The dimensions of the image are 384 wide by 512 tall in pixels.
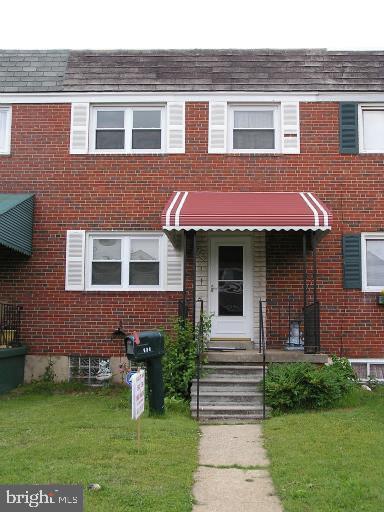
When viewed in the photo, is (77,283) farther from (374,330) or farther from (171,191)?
(374,330)

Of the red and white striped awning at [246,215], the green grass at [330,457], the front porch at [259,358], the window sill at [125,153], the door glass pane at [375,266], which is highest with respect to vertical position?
the window sill at [125,153]

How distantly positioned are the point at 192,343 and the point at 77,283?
127 inches

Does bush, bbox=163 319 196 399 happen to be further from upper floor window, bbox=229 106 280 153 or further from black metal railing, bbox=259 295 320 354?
upper floor window, bbox=229 106 280 153

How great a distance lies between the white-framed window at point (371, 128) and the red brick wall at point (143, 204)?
26cm

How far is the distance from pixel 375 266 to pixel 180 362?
15.3 ft

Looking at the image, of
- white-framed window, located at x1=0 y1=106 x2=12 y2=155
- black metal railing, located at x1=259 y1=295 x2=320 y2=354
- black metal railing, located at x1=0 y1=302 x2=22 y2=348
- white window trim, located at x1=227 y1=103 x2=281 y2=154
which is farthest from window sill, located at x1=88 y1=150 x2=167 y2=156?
black metal railing, located at x1=259 y1=295 x2=320 y2=354

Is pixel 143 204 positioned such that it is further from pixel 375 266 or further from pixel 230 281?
pixel 375 266

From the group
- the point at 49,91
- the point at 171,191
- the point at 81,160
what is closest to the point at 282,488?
A: the point at 171,191

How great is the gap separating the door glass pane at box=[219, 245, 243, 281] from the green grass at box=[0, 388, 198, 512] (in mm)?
3556

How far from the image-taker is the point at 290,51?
13531mm

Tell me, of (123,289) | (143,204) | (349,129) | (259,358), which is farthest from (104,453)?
(349,129)

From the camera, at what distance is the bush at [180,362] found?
10031 millimetres

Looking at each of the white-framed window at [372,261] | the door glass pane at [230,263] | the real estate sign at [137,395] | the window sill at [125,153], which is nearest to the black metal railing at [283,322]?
the door glass pane at [230,263]

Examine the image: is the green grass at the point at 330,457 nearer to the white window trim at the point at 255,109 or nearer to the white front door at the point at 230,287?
the white front door at the point at 230,287
